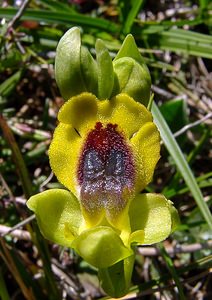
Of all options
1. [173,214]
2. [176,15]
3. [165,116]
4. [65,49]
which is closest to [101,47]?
[65,49]

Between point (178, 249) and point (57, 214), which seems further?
point (178, 249)

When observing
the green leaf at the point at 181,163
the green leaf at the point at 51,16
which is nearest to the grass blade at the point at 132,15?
the green leaf at the point at 51,16

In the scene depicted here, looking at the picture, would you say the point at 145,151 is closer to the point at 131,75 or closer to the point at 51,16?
the point at 131,75

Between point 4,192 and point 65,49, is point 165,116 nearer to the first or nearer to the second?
point 4,192

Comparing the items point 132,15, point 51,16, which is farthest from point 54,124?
point 132,15

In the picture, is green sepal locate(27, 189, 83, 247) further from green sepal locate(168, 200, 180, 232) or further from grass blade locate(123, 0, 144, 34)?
grass blade locate(123, 0, 144, 34)
